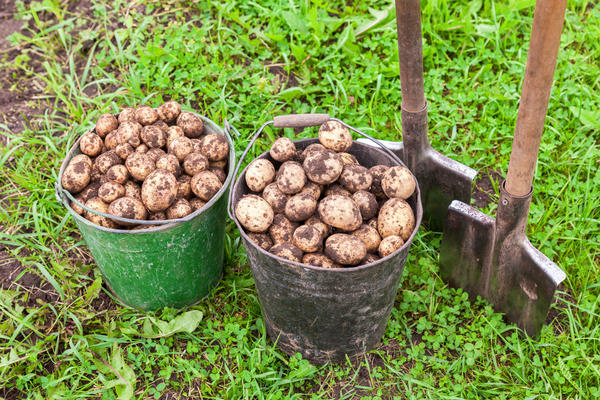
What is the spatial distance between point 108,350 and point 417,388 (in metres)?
1.51

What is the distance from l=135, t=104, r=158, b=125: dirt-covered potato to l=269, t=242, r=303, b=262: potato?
1.07 metres

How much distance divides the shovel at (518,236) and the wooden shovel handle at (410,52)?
571 millimetres

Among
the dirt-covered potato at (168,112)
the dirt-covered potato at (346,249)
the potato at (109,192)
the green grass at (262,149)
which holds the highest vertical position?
the dirt-covered potato at (168,112)

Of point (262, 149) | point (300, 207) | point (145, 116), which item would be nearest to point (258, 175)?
point (300, 207)

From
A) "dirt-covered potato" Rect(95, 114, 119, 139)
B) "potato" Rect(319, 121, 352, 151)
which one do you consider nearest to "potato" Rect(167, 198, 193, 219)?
"dirt-covered potato" Rect(95, 114, 119, 139)

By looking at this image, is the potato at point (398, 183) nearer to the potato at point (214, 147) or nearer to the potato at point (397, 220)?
the potato at point (397, 220)

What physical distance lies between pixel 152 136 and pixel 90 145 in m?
0.30

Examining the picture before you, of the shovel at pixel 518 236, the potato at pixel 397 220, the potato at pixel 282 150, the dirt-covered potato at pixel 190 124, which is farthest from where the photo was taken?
the dirt-covered potato at pixel 190 124

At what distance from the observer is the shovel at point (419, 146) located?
2.47m

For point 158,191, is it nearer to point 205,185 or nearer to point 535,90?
point 205,185

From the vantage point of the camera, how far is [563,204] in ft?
9.91

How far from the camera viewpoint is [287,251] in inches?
85.5

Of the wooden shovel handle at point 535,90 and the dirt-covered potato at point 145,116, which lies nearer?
the wooden shovel handle at point 535,90

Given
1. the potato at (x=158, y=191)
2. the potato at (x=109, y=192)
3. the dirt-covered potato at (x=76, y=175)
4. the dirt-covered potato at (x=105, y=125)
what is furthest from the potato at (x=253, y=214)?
the dirt-covered potato at (x=105, y=125)
